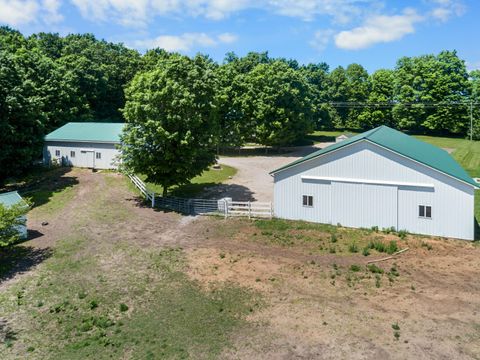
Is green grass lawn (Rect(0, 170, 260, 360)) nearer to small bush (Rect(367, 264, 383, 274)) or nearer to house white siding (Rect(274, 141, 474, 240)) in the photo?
small bush (Rect(367, 264, 383, 274))

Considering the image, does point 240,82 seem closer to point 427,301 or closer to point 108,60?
point 108,60

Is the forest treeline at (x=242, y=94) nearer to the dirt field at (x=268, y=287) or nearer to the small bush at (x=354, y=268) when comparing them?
the dirt field at (x=268, y=287)

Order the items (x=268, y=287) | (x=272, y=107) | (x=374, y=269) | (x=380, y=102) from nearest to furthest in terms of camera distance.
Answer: (x=268, y=287)
(x=374, y=269)
(x=272, y=107)
(x=380, y=102)

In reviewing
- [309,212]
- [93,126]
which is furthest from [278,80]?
[309,212]

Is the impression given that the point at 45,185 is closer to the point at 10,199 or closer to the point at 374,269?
the point at 10,199

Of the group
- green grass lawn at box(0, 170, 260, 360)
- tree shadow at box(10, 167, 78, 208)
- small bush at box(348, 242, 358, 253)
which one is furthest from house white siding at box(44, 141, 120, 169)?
small bush at box(348, 242, 358, 253)

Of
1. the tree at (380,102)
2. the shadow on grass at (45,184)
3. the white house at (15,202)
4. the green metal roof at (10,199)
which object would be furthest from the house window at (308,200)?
the tree at (380,102)

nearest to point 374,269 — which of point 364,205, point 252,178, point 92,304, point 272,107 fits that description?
point 364,205
